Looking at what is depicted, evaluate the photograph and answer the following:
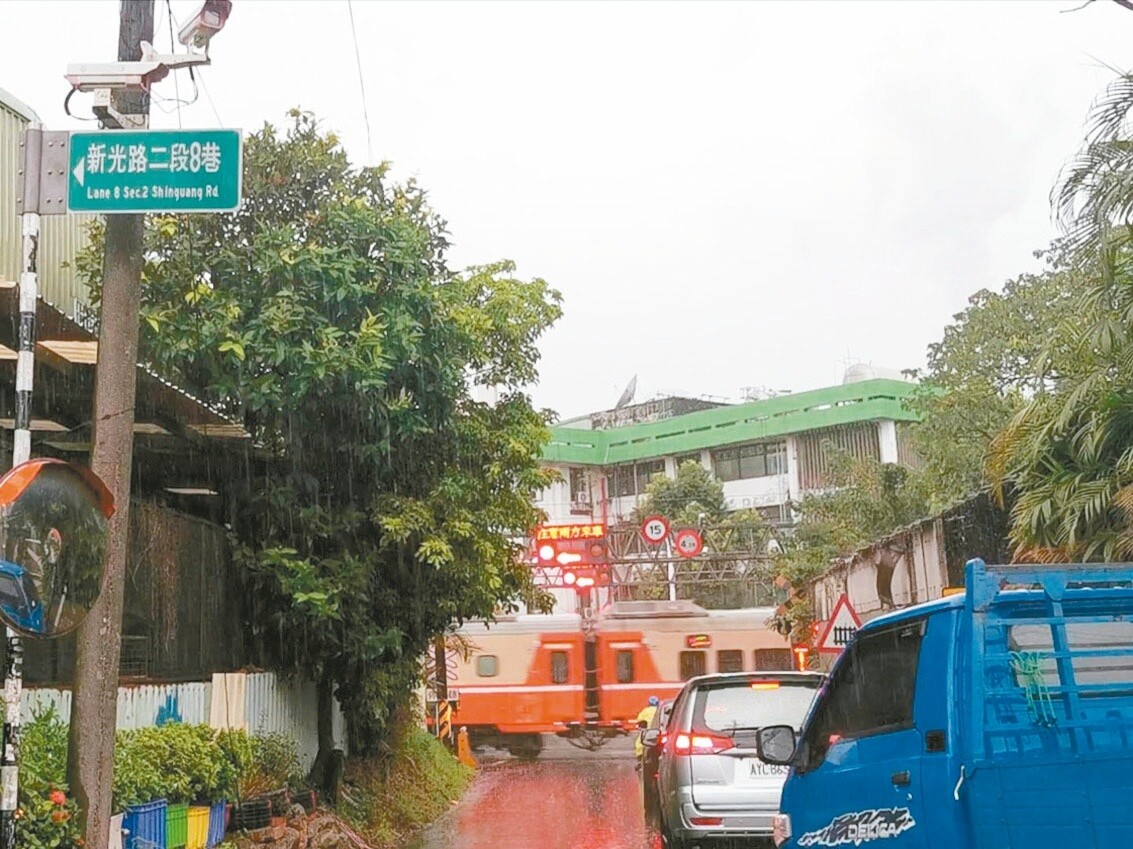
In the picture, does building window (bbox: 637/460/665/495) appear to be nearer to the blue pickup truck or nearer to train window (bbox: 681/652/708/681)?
train window (bbox: 681/652/708/681)

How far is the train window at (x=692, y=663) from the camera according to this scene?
115 feet

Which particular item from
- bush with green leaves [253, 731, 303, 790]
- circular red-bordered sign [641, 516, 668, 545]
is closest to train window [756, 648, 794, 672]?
circular red-bordered sign [641, 516, 668, 545]

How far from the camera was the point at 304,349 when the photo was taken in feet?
43.6

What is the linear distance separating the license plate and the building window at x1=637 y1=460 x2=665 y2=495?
41.6 metres

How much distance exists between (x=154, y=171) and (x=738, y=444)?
42427 mm

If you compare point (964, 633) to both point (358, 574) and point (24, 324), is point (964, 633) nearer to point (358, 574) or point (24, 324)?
point (24, 324)

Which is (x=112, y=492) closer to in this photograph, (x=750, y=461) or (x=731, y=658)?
(x=731, y=658)

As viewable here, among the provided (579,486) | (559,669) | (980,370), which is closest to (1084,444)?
(980,370)

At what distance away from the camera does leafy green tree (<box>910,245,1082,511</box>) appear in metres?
27.0

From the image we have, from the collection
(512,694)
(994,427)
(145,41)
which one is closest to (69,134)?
(145,41)

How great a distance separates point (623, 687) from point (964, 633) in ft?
97.8

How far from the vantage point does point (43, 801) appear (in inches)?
312

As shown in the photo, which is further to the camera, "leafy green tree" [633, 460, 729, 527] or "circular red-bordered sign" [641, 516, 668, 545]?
"leafy green tree" [633, 460, 729, 527]

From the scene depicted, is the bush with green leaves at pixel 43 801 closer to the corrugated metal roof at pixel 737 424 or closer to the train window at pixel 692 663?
the train window at pixel 692 663
